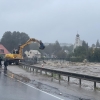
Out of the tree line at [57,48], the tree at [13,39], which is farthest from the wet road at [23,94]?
the tree at [13,39]

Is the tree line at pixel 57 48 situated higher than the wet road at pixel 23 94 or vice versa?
the tree line at pixel 57 48

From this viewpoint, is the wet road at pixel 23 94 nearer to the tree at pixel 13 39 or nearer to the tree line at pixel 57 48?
the tree line at pixel 57 48

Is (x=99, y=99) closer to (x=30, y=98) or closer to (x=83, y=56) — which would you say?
(x=30, y=98)

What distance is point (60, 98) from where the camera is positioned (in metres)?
15.9

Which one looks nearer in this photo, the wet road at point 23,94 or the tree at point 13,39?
the wet road at point 23,94

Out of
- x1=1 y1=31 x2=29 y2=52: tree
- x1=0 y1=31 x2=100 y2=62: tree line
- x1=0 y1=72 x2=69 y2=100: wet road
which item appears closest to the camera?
x1=0 y1=72 x2=69 y2=100: wet road

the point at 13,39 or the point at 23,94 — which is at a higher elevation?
the point at 13,39

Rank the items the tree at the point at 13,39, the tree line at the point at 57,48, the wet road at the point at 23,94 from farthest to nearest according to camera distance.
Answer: the tree at the point at 13,39
the tree line at the point at 57,48
the wet road at the point at 23,94

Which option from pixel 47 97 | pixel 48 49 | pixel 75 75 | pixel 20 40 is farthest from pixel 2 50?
pixel 47 97

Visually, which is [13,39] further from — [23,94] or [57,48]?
[23,94]

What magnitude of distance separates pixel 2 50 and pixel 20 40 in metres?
25.1

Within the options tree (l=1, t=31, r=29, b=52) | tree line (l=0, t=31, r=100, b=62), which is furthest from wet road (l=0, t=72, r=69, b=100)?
tree (l=1, t=31, r=29, b=52)

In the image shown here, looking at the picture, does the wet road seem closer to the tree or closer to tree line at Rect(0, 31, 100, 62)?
tree line at Rect(0, 31, 100, 62)

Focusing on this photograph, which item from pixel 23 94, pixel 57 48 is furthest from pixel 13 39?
pixel 23 94
